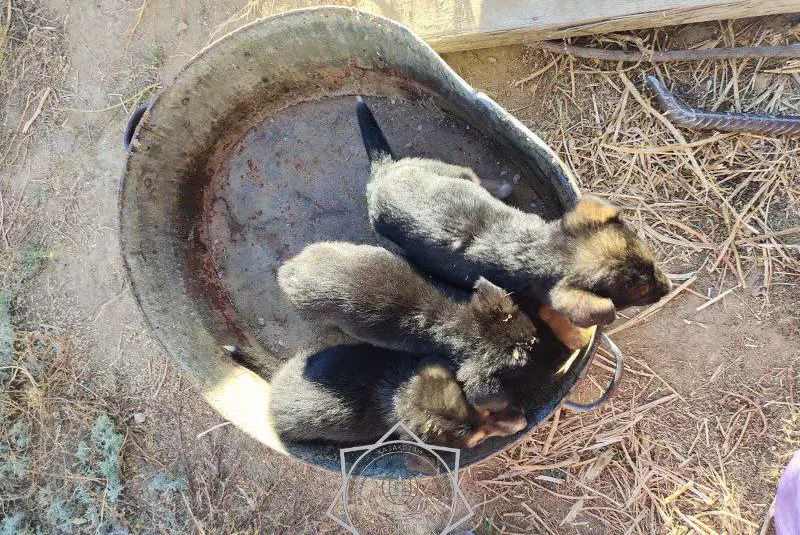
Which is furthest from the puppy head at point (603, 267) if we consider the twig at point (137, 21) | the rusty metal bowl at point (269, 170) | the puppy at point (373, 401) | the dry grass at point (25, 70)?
the dry grass at point (25, 70)

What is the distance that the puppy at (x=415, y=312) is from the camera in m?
2.69

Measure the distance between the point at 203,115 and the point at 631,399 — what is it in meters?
2.92

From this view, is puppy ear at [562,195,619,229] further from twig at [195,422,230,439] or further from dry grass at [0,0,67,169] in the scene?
dry grass at [0,0,67,169]

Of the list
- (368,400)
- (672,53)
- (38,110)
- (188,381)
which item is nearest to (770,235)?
(672,53)

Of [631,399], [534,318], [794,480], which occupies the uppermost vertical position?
[534,318]

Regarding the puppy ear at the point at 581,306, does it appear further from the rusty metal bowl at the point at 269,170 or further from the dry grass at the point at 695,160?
the dry grass at the point at 695,160

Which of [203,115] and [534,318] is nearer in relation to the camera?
[534,318]

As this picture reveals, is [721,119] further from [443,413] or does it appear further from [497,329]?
[443,413]

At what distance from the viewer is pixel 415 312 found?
2775 mm

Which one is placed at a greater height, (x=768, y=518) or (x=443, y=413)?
(x=443, y=413)

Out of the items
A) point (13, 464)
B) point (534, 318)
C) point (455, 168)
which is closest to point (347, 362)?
point (534, 318)

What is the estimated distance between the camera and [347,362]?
2.99 meters

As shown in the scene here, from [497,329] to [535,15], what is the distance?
1650 mm

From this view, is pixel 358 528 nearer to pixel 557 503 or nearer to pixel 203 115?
pixel 557 503
